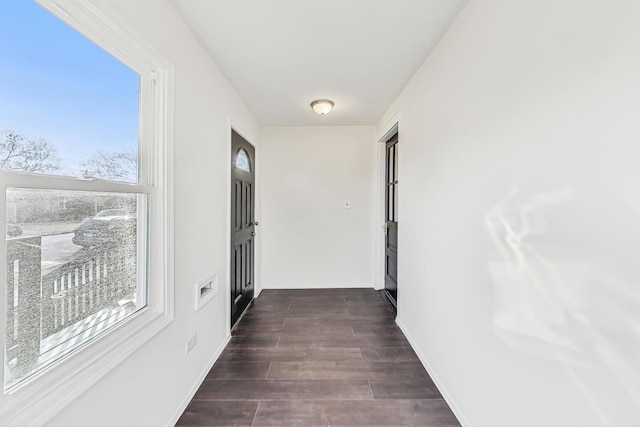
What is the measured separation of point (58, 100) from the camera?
99cm

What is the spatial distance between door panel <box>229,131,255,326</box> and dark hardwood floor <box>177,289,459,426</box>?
0.30m

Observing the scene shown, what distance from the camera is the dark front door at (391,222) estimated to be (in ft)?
11.1

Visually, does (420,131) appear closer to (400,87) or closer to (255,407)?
(400,87)

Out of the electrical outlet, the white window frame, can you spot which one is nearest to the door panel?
the electrical outlet

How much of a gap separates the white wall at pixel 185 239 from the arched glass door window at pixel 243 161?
399 millimetres

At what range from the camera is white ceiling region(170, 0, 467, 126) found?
1.60m

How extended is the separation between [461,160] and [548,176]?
25.7 inches

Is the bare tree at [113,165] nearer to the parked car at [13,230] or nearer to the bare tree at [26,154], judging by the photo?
the bare tree at [26,154]

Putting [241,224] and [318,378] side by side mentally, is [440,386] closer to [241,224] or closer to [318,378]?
[318,378]

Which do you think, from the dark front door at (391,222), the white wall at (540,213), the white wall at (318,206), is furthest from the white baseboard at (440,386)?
A: the white wall at (318,206)

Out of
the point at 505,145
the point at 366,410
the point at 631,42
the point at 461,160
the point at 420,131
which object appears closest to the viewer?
the point at 631,42

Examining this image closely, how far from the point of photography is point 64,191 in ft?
3.34

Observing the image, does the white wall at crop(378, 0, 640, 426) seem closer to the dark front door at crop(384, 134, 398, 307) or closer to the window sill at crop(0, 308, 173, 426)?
the dark front door at crop(384, 134, 398, 307)

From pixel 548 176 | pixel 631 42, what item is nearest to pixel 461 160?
pixel 548 176
